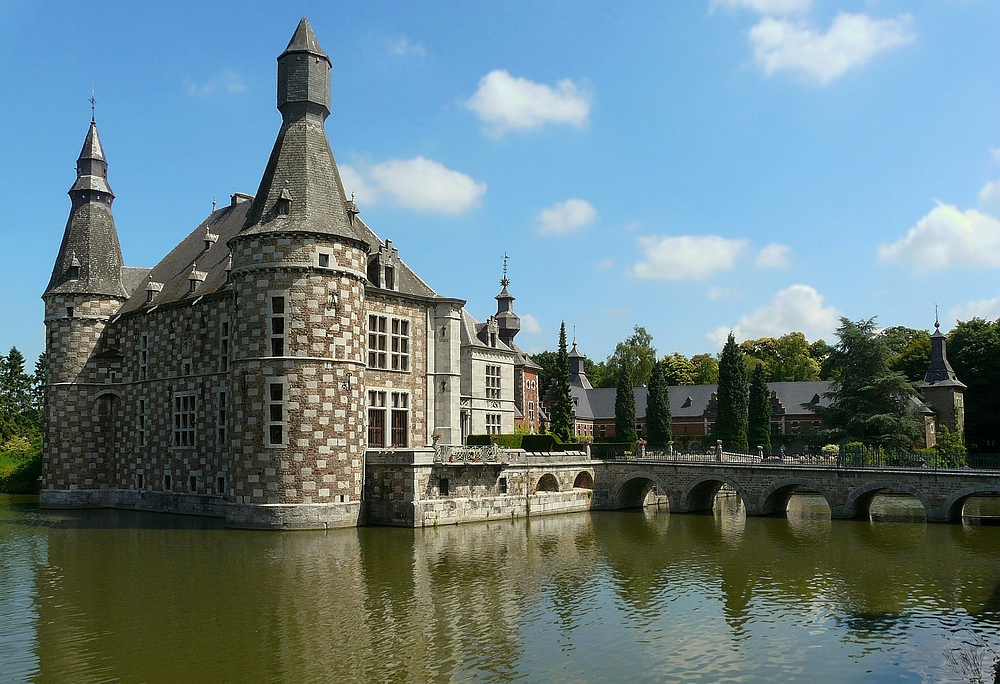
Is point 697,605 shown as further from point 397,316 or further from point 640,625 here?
point 397,316

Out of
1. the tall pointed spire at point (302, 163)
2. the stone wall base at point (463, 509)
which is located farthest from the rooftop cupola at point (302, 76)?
the stone wall base at point (463, 509)

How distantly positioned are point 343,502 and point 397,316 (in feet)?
31.4

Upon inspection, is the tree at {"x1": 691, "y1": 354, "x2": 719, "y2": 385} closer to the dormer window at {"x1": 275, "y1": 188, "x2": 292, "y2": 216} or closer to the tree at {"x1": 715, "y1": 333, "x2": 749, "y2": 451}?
the tree at {"x1": 715, "y1": 333, "x2": 749, "y2": 451}

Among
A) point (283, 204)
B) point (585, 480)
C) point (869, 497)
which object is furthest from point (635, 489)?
point (283, 204)

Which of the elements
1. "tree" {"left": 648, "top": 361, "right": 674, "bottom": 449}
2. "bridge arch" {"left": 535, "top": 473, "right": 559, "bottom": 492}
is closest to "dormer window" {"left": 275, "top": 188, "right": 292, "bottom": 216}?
"bridge arch" {"left": 535, "top": 473, "right": 559, "bottom": 492}

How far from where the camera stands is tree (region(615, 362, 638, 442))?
6512 cm

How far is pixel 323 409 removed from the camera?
32594 mm

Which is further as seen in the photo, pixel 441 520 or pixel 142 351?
pixel 142 351

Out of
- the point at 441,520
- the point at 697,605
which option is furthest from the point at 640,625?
the point at 441,520

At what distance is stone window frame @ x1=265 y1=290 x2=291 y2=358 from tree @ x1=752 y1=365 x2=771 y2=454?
42.4 meters

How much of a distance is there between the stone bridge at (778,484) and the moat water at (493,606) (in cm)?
220

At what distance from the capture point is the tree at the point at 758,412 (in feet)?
212

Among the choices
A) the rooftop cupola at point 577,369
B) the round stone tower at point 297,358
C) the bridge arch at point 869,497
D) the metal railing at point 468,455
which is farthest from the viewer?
the rooftop cupola at point 577,369

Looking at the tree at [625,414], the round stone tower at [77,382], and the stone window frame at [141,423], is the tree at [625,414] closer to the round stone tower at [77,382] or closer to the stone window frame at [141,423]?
the stone window frame at [141,423]
